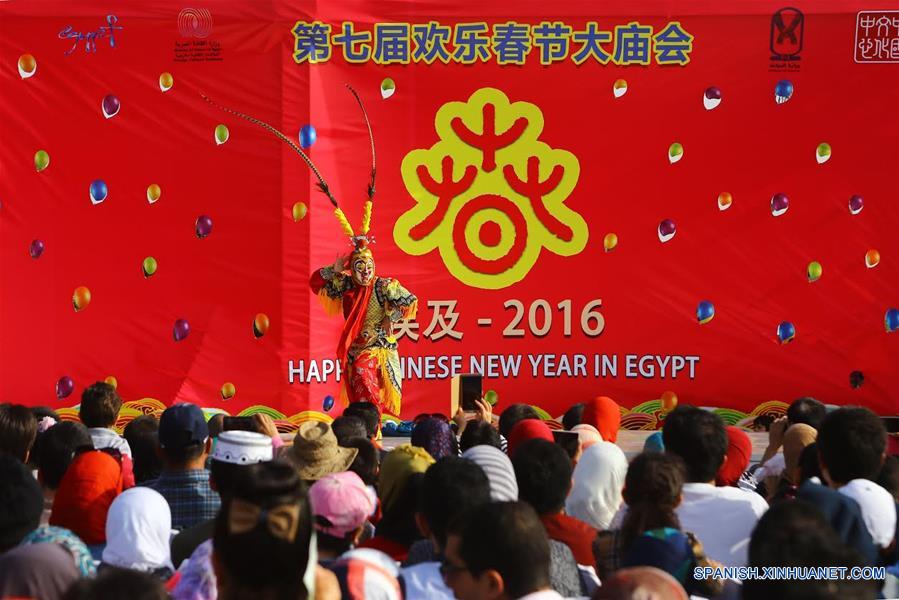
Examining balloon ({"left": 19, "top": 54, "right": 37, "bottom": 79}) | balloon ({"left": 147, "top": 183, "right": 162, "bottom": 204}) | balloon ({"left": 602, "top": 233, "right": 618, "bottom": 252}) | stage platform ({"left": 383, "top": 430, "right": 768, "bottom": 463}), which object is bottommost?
stage platform ({"left": 383, "top": 430, "right": 768, "bottom": 463})

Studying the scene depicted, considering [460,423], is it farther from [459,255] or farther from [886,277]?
[886,277]

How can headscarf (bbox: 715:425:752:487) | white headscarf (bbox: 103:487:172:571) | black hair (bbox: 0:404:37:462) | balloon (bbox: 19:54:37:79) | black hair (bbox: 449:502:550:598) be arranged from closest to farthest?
1. black hair (bbox: 449:502:550:598)
2. white headscarf (bbox: 103:487:172:571)
3. black hair (bbox: 0:404:37:462)
4. headscarf (bbox: 715:425:752:487)
5. balloon (bbox: 19:54:37:79)

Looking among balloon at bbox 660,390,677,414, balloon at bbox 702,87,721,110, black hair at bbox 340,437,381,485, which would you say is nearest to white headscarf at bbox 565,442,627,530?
black hair at bbox 340,437,381,485

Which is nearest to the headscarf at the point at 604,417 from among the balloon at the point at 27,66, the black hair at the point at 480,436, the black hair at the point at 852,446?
the black hair at the point at 480,436

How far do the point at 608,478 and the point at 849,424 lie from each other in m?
0.62

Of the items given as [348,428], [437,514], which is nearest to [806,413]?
[348,428]

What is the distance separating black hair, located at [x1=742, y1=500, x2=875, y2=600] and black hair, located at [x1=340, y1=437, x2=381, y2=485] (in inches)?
62.9

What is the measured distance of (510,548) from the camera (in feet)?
6.14

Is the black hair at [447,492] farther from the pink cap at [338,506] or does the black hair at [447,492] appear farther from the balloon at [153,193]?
the balloon at [153,193]

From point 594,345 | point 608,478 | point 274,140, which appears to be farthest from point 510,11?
point 608,478

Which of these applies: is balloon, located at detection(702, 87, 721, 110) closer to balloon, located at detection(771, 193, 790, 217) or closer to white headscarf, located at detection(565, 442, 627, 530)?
balloon, located at detection(771, 193, 790, 217)

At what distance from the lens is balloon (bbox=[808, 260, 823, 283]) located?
730 centimetres

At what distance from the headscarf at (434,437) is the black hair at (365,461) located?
30 cm

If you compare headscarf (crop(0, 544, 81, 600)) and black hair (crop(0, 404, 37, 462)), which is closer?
headscarf (crop(0, 544, 81, 600))
